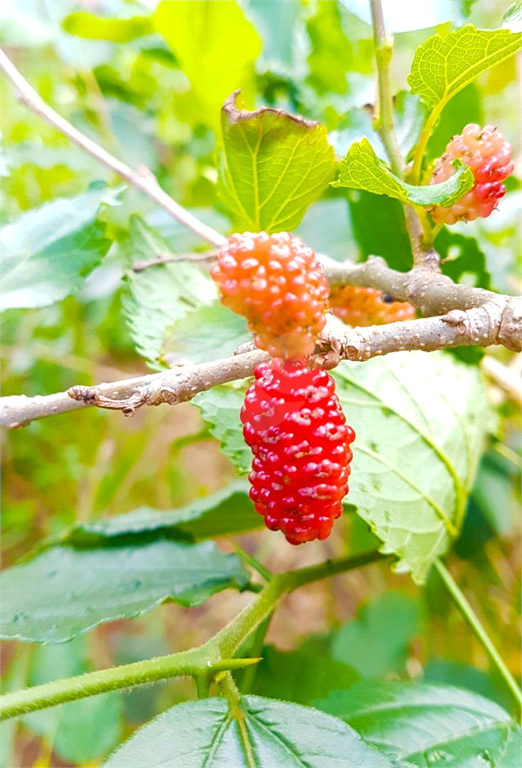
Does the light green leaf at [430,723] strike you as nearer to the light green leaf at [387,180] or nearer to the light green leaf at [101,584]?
the light green leaf at [101,584]

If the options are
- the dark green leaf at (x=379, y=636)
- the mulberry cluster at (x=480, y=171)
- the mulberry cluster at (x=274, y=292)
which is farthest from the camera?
the dark green leaf at (x=379, y=636)

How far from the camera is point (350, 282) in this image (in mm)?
480

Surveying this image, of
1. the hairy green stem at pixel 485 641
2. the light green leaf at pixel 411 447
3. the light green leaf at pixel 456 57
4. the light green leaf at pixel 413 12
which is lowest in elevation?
the hairy green stem at pixel 485 641

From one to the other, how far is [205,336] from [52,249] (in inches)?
6.7

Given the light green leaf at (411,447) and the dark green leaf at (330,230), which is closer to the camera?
the light green leaf at (411,447)

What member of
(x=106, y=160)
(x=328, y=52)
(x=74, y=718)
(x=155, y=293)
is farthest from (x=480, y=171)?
(x=74, y=718)

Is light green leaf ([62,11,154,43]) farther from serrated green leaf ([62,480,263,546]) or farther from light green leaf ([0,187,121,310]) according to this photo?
serrated green leaf ([62,480,263,546])

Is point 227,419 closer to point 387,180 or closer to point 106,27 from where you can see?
point 387,180

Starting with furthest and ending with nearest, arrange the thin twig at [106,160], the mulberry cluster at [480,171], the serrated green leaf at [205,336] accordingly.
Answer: the thin twig at [106,160] < the serrated green leaf at [205,336] < the mulberry cluster at [480,171]

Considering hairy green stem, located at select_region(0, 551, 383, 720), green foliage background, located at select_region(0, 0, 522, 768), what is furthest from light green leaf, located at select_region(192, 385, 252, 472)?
hairy green stem, located at select_region(0, 551, 383, 720)

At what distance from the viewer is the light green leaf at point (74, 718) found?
659mm

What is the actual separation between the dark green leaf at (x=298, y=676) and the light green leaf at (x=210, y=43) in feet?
1.76

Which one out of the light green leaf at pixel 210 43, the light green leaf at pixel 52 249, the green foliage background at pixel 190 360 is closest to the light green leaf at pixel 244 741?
the green foliage background at pixel 190 360

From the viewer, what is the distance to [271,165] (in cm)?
41
